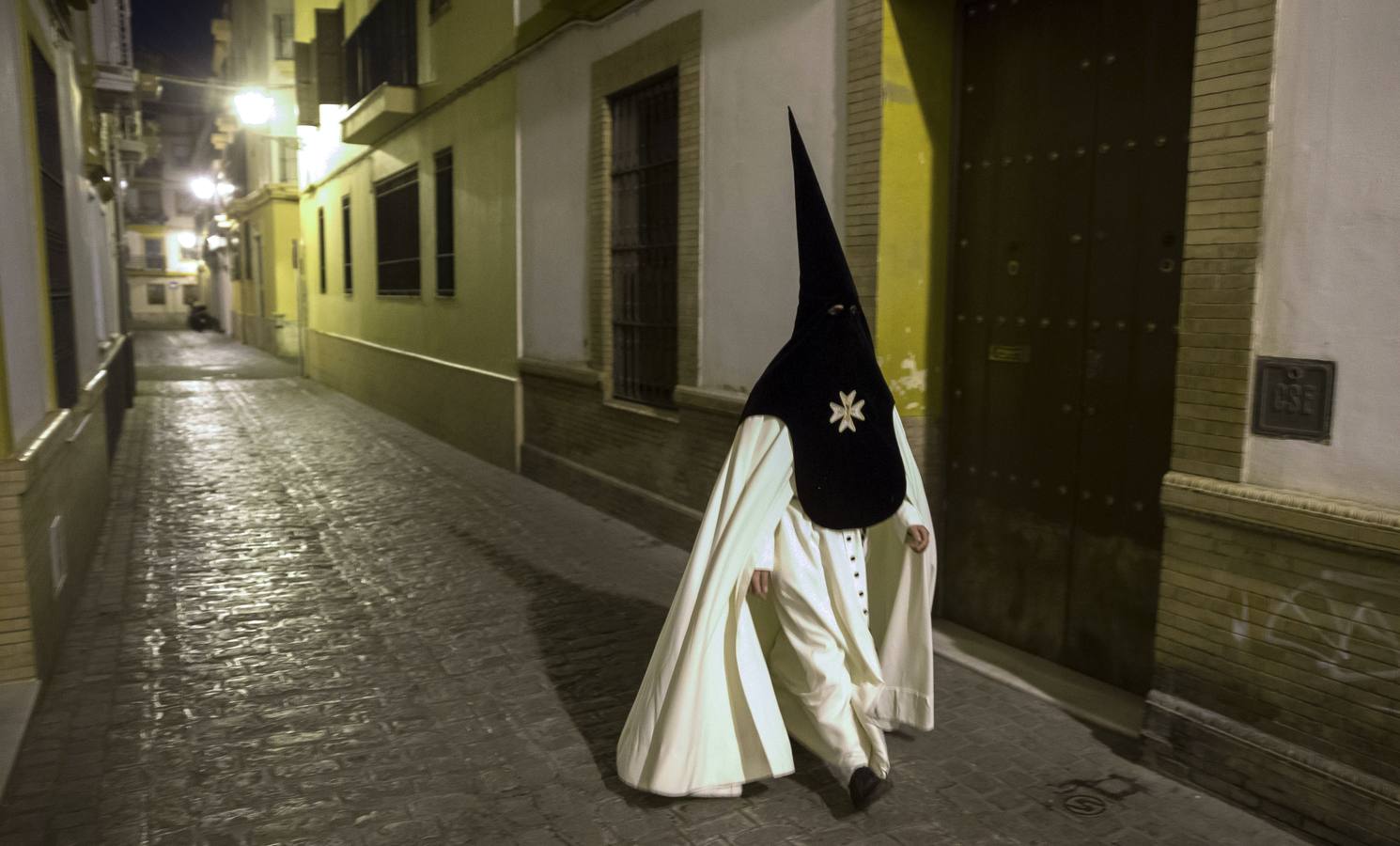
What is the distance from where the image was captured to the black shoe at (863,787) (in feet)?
11.6

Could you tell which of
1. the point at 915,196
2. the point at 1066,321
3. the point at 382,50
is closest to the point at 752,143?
the point at 915,196

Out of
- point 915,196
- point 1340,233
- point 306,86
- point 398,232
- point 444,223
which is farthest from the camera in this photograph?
point 306,86

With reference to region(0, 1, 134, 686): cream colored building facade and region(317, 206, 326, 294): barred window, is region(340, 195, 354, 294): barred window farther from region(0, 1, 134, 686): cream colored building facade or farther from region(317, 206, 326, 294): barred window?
region(0, 1, 134, 686): cream colored building facade

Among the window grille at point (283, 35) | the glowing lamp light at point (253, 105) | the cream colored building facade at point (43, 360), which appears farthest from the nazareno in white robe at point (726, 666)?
the window grille at point (283, 35)

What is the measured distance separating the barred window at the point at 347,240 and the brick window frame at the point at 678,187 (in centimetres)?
1047

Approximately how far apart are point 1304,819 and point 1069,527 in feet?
5.66

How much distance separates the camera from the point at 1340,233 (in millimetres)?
3379

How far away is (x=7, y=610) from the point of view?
4613 mm

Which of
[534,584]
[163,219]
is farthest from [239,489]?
[163,219]

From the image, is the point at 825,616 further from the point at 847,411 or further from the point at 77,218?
the point at 77,218

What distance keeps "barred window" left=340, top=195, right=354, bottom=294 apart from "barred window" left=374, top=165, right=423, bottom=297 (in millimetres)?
2366

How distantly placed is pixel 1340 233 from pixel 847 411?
1.68m

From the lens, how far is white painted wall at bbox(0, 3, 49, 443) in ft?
15.9

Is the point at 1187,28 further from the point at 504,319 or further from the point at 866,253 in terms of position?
the point at 504,319
